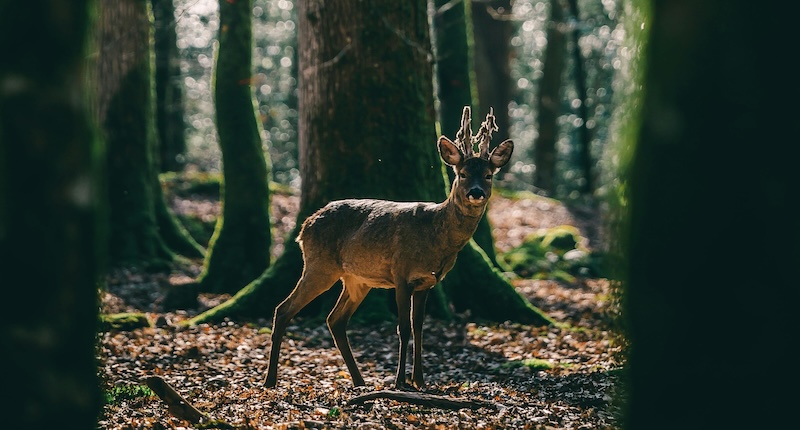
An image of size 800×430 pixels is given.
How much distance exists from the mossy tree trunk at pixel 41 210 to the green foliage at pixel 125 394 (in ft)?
11.0

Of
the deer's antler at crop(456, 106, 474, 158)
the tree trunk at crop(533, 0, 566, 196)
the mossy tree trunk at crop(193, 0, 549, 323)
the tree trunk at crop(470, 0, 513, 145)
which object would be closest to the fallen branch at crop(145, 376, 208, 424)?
the deer's antler at crop(456, 106, 474, 158)

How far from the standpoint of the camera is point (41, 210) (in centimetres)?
380

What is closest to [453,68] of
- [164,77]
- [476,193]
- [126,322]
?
[126,322]

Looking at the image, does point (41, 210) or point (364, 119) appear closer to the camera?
point (41, 210)

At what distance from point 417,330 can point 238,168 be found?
289 inches

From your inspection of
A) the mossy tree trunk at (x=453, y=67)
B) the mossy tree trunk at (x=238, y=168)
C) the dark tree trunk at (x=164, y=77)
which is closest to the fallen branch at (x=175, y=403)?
the mossy tree trunk at (x=238, y=168)

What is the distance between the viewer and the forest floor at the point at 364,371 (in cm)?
661

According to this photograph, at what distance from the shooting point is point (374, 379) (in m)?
8.55

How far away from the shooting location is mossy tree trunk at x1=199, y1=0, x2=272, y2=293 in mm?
14000

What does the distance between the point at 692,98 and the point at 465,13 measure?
14.2 meters

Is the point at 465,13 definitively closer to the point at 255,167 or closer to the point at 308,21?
the point at 255,167

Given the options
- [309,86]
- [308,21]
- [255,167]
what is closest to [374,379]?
[309,86]

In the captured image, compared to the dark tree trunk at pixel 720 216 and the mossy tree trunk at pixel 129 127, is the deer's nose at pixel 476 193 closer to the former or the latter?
the dark tree trunk at pixel 720 216

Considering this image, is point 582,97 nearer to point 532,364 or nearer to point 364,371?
point 532,364
